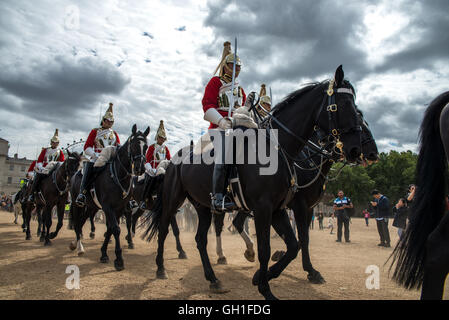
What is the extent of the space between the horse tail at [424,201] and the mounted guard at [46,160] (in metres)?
13.9

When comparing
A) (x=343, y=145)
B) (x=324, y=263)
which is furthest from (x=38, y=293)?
(x=324, y=263)

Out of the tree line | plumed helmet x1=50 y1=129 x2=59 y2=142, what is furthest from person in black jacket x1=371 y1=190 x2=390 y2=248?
the tree line

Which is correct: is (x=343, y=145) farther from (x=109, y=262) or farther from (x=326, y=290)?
(x=109, y=262)

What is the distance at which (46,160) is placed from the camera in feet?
47.8

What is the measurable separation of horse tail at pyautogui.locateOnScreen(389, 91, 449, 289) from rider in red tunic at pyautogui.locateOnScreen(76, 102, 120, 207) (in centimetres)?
839

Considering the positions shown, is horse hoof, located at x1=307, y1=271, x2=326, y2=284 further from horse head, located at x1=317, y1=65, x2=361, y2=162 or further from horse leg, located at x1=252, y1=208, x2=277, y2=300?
horse head, located at x1=317, y1=65, x2=361, y2=162

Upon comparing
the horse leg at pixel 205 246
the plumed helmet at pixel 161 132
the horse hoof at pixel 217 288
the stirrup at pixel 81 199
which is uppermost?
the plumed helmet at pixel 161 132

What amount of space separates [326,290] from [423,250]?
9.60 feet

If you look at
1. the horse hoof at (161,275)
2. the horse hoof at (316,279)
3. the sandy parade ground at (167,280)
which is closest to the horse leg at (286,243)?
the sandy parade ground at (167,280)

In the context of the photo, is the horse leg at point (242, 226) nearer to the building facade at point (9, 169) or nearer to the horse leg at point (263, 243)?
A: the horse leg at point (263, 243)

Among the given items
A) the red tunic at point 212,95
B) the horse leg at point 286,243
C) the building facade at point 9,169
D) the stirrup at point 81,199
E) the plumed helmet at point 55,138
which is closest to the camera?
the horse leg at point 286,243

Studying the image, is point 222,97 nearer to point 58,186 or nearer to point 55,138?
point 58,186

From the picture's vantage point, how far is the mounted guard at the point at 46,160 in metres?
13.7

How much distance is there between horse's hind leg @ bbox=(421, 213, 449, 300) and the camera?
2.93 metres
